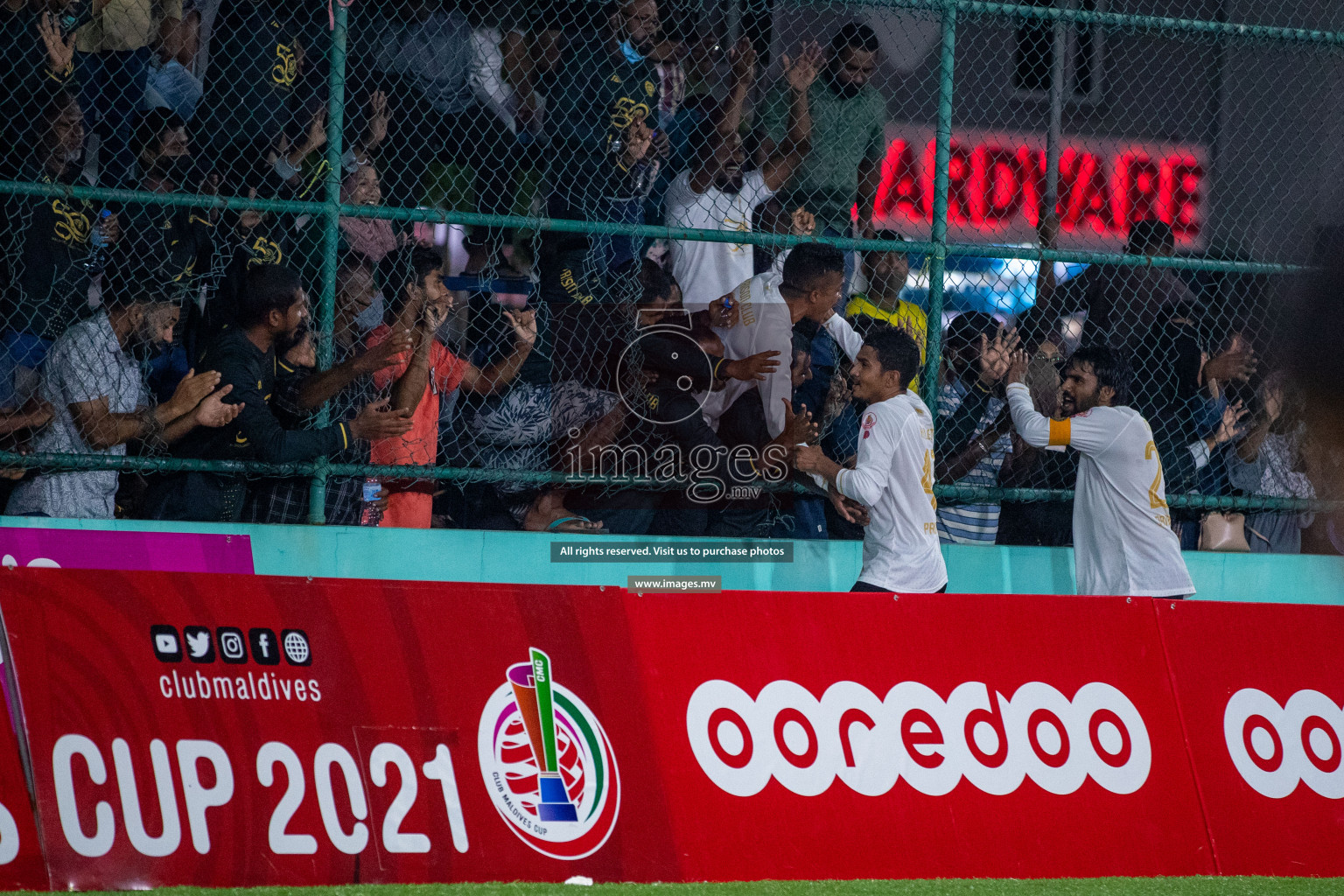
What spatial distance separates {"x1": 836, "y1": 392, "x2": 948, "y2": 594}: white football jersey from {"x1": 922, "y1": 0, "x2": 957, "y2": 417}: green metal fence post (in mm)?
326

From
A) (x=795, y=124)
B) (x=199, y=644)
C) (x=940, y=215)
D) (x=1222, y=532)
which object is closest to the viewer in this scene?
(x=199, y=644)

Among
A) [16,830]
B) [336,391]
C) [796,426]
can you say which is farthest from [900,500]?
[16,830]

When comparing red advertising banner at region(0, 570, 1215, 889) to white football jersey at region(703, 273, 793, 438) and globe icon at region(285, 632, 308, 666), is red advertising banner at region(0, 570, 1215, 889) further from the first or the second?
white football jersey at region(703, 273, 793, 438)

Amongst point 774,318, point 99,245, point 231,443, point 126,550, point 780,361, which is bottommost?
point 126,550

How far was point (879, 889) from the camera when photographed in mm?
3766

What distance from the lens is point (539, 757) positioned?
376cm

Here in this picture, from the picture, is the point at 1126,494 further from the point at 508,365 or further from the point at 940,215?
the point at 508,365

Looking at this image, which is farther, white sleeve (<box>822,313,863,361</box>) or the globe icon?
white sleeve (<box>822,313,863,361</box>)

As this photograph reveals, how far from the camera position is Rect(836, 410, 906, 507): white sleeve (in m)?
5.23

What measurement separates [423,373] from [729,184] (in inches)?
67.6

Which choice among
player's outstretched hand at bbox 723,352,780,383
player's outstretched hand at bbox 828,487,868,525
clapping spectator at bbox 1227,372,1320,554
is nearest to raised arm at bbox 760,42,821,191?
player's outstretched hand at bbox 723,352,780,383

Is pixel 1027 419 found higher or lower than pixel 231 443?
lower

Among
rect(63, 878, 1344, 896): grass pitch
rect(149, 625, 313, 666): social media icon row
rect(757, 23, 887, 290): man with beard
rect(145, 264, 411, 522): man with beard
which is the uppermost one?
rect(757, 23, 887, 290): man with beard

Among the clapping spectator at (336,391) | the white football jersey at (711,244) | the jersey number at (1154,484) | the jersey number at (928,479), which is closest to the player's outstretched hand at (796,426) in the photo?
the jersey number at (928,479)
